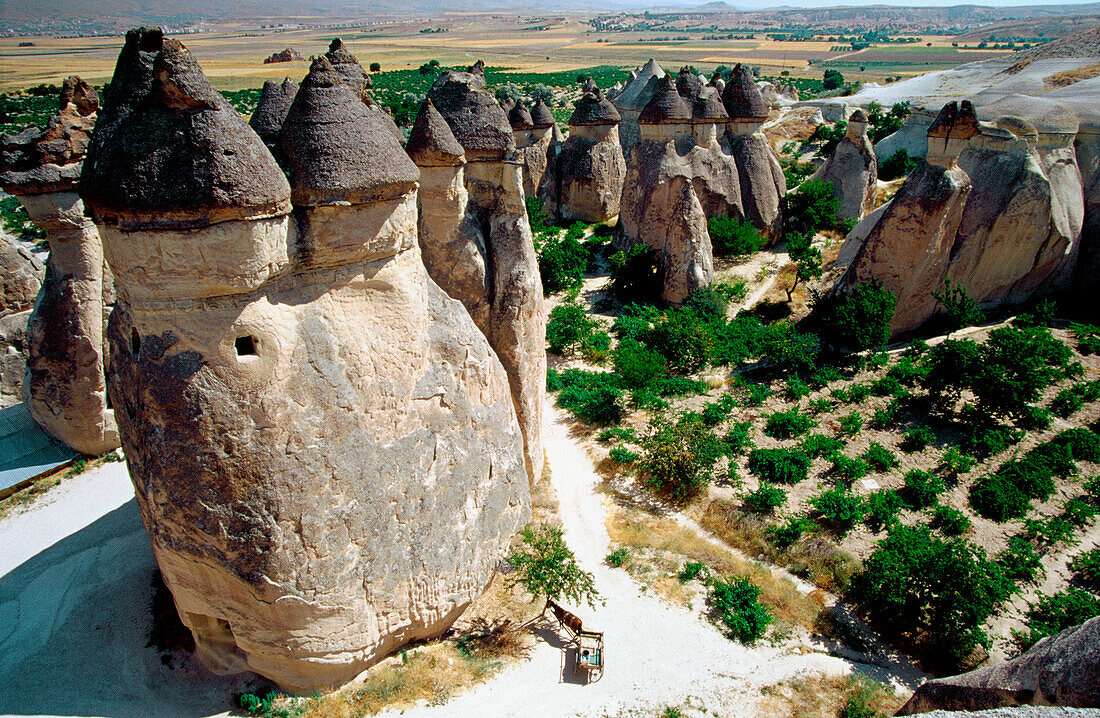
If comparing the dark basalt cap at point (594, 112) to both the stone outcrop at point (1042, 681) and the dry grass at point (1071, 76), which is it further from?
the stone outcrop at point (1042, 681)

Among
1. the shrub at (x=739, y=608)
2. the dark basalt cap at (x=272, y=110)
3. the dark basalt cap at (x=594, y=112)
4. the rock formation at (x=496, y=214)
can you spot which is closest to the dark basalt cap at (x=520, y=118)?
the dark basalt cap at (x=594, y=112)

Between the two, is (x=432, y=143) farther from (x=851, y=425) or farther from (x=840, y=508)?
(x=851, y=425)

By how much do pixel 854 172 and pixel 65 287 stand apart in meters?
24.7

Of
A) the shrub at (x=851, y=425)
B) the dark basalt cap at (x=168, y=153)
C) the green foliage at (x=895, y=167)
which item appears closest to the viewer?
the dark basalt cap at (x=168, y=153)

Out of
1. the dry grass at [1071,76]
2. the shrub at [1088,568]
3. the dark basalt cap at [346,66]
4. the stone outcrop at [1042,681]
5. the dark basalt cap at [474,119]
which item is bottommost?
the shrub at [1088,568]

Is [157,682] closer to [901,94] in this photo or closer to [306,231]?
[306,231]

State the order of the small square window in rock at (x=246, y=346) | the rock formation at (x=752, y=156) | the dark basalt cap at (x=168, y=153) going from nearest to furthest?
the dark basalt cap at (x=168, y=153)
the small square window in rock at (x=246, y=346)
the rock formation at (x=752, y=156)

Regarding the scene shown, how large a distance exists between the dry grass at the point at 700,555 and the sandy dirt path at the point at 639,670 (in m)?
0.61

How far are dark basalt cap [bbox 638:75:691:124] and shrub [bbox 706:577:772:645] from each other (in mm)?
16047

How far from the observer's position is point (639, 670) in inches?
333

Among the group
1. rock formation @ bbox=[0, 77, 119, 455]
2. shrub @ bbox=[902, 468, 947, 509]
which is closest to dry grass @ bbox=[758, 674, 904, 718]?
shrub @ bbox=[902, 468, 947, 509]

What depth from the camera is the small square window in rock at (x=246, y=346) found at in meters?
6.29

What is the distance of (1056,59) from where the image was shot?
97.1 feet

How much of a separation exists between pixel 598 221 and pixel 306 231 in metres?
22.8
